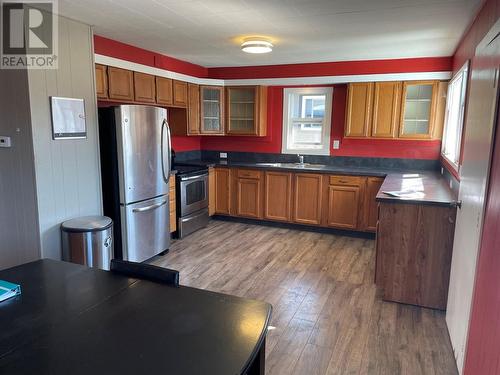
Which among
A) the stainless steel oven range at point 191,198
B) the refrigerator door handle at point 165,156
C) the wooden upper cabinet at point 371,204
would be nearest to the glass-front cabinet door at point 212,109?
the stainless steel oven range at point 191,198

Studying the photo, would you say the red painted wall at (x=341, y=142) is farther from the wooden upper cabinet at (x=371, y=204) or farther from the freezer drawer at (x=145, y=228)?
the freezer drawer at (x=145, y=228)

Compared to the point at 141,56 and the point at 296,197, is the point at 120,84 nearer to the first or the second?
the point at 141,56

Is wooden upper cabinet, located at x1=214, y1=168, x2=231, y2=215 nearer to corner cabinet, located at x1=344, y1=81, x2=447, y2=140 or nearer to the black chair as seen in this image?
corner cabinet, located at x1=344, y1=81, x2=447, y2=140

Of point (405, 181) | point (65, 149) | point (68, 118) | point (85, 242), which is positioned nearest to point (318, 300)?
point (405, 181)

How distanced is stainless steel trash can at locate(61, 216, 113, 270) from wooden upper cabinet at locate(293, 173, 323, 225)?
2606 millimetres

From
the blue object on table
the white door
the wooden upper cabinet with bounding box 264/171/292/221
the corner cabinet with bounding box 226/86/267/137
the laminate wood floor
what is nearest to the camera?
the blue object on table

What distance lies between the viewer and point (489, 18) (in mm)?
2266

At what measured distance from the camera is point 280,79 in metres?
5.15

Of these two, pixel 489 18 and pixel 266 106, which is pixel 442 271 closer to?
pixel 489 18

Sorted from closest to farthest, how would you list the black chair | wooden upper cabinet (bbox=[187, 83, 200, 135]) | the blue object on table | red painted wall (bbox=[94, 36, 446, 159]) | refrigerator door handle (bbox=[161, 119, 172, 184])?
the blue object on table → the black chair → refrigerator door handle (bbox=[161, 119, 172, 184]) → red painted wall (bbox=[94, 36, 446, 159]) → wooden upper cabinet (bbox=[187, 83, 200, 135])

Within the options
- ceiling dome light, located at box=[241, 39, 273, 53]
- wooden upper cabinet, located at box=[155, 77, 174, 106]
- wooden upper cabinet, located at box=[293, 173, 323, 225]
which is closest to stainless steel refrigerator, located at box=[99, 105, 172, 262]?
wooden upper cabinet, located at box=[155, 77, 174, 106]

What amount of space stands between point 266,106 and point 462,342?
408 cm

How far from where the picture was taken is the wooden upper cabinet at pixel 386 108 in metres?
4.43

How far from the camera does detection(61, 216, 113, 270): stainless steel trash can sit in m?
2.89
